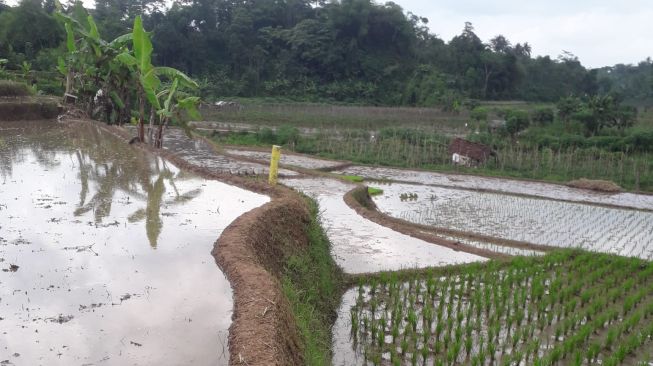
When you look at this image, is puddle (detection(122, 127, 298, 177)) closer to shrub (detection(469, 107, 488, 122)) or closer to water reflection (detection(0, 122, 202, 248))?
water reflection (detection(0, 122, 202, 248))

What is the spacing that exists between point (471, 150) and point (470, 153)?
133 millimetres

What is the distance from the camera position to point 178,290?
4.63 meters

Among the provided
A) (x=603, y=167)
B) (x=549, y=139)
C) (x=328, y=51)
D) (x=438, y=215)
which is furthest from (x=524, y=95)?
(x=438, y=215)

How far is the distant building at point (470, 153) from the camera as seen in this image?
22312mm

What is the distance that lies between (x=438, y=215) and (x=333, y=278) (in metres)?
6.01

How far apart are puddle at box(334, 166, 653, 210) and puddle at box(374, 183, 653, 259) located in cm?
92

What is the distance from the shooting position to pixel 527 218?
13344mm

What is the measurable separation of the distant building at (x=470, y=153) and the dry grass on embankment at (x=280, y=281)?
47.4ft

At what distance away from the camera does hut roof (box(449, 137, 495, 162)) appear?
73.2ft

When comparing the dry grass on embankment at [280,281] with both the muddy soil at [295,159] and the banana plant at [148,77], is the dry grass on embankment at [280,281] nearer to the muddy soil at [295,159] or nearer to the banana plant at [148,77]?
the banana plant at [148,77]

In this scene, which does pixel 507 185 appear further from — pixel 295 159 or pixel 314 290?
pixel 314 290

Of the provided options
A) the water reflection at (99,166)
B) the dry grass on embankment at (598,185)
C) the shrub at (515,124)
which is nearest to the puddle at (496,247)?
the water reflection at (99,166)

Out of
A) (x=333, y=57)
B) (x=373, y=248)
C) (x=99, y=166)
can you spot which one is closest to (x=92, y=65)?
(x=99, y=166)

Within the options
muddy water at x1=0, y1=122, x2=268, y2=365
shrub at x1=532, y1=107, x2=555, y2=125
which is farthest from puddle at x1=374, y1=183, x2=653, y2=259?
shrub at x1=532, y1=107, x2=555, y2=125
